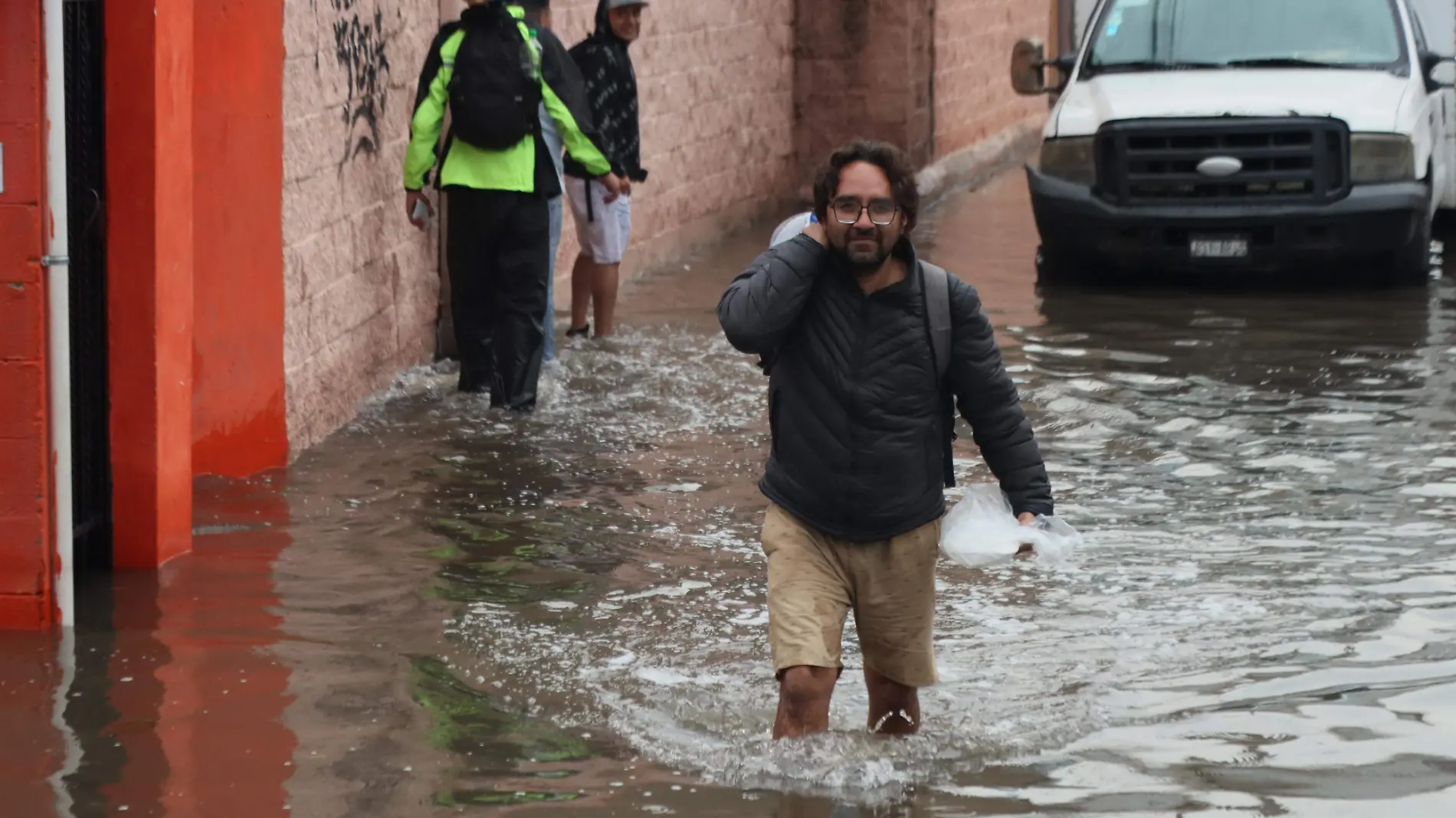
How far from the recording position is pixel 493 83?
33.4 feet

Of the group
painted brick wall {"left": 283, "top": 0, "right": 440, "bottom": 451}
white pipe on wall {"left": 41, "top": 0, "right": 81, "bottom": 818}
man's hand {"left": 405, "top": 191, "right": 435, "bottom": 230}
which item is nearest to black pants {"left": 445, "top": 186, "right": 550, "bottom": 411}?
man's hand {"left": 405, "top": 191, "right": 435, "bottom": 230}

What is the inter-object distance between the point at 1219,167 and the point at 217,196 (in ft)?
23.4

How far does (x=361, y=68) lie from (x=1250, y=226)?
5.91m

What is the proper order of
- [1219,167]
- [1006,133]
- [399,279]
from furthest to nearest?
1. [1006,133]
2. [1219,167]
3. [399,279]

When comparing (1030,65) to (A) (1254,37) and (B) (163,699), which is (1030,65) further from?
(B) (163,699)

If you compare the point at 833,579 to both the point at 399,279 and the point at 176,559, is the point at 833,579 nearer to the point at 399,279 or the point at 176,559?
the point at 176,559

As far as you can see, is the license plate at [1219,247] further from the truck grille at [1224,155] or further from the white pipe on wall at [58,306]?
the white pipe on wall at [58,306]

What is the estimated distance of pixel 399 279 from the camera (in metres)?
11.0

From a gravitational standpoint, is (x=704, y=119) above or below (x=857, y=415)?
above

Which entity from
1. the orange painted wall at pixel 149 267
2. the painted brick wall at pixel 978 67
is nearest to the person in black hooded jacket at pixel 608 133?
the orange painted wall at pixel 149 267

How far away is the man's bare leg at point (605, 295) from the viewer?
12.3 m

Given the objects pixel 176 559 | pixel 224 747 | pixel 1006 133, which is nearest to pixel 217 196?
pixel 176 559

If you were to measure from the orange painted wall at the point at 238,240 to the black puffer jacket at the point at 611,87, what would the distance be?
2937mm

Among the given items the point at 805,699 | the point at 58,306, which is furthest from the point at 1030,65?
the point at 805,699
